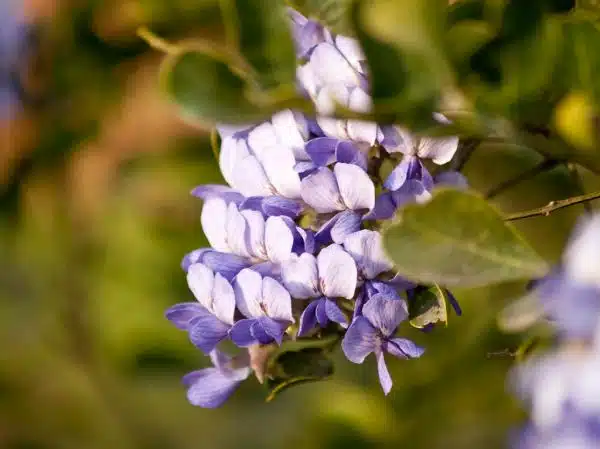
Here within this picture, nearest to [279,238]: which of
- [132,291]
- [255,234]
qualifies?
[255,234]

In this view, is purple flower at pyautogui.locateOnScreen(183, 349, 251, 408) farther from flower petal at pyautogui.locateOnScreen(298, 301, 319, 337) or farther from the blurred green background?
the blurred green background

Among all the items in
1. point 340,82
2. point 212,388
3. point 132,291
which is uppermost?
point 340,82

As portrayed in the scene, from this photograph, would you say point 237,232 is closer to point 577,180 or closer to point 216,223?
point 216,223

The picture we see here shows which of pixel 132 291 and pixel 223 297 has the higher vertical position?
pixel 223 297

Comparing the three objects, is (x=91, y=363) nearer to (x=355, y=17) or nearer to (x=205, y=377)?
(x=205, y=377)

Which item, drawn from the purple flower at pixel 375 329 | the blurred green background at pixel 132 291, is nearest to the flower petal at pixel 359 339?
the purple flower at pixel 375 329
